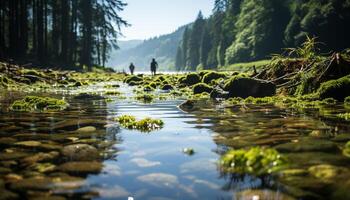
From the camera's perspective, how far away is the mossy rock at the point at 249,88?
12125mm

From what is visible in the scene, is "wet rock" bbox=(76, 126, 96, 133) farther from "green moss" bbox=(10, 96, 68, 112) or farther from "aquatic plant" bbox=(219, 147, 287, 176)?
"green moss" bbox=(10, 96, 68, 112)

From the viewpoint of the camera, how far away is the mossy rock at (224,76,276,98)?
39.8ft

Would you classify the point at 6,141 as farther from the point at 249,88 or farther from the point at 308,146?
the point at 249,88

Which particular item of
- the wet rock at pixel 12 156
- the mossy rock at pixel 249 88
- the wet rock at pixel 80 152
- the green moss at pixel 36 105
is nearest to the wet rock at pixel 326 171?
the wet rock at pixel 80 152

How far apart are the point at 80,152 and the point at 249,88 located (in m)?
8.93

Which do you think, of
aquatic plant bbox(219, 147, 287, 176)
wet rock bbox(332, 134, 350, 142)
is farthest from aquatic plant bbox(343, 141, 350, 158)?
aquatic plant bbox(219, 147, 287, 176)

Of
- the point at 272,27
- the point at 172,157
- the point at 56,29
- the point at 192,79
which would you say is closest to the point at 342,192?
the point at 172,157

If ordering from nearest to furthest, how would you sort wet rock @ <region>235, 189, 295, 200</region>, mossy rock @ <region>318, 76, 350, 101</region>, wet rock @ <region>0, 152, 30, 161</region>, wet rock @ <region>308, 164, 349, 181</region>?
wet rock @ <region>235, 189, 295, 200</region> < wet rock @ <region>308, 164, 349, 181</region> < wet rock @ <region>0, 152, 30, 161</region> < mossy rock @ <region>318, 76, 350, 101</region>

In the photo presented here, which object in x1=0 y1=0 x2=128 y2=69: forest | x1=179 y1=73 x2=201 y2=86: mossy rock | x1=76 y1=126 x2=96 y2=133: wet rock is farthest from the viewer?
x1=0 y1=0 x2=128 y2=69: forest

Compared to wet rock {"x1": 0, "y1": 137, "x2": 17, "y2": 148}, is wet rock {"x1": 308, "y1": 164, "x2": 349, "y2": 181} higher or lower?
wet rock {"x1": 0, "y1": 137, "x2": 17, "y2": 148}

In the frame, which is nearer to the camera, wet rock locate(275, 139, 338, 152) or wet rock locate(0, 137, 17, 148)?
wet rock locate(275, 139, 338, 152)

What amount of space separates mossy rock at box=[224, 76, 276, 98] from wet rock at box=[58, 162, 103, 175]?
29.7 ft

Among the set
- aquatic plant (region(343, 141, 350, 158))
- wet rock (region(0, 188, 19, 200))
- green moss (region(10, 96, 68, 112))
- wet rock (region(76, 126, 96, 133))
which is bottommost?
wet rock (region(0, 188, 19, 200))

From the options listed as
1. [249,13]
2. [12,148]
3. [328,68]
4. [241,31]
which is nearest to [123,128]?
[12,148]
